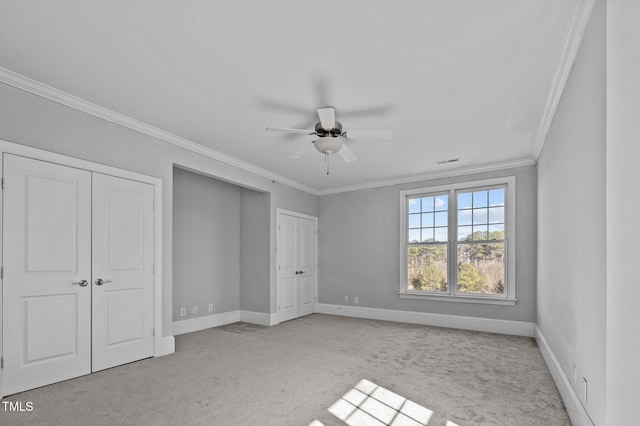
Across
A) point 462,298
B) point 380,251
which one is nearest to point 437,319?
point 462,298

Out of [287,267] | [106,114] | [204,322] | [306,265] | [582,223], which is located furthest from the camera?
[306,265]

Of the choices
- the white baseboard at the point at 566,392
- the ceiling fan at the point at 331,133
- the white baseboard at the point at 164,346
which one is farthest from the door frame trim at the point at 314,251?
the white baseboard at the point at 566,392

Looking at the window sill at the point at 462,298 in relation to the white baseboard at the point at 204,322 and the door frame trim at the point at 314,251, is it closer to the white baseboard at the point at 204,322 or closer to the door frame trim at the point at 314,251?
the door frame trim at the point at 314,251

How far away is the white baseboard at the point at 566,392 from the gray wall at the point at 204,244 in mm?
4246

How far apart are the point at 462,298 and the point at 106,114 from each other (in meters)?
5.61

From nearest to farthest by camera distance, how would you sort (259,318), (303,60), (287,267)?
(303,60)
(259,318)
(287,267)

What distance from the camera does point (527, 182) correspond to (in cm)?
518

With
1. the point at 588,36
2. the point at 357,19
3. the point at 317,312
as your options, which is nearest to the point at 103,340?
the point at 357,19

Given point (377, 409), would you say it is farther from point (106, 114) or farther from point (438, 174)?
point (438, 174)

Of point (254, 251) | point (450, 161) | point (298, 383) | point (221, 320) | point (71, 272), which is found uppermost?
point (450, 161)

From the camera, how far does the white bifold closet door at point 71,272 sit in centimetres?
287

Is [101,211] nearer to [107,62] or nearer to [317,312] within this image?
[107,62]

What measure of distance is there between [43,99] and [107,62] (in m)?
1.01

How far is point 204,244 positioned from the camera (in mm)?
5680
